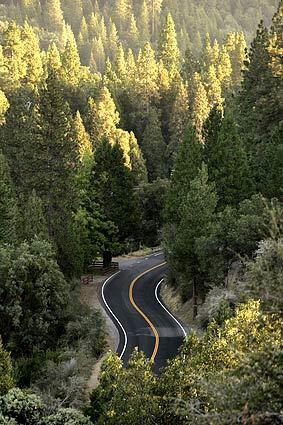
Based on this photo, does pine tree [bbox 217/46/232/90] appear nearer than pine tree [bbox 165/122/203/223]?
A: No

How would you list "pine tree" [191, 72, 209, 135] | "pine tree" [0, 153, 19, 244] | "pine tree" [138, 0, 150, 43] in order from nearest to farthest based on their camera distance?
"pine tree" [0, 153, 19, 244] < "pine tree" [191, 72, 209, 135] < "pine tree" [138, 0, 150, 43]

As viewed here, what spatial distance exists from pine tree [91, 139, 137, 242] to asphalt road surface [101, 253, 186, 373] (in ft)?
14.8

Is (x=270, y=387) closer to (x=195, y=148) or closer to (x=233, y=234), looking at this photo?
(x=233, y=234)

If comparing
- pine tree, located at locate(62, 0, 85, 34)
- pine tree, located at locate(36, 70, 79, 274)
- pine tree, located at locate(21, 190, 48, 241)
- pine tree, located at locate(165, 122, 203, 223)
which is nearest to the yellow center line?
pine tree, located at locate(165, 122, 203, 223)

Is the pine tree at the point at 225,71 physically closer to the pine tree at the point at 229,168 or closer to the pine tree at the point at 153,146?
the pine tree at the point at 153,146

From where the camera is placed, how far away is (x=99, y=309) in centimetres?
3488

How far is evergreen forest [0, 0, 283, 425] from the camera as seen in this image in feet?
42.3

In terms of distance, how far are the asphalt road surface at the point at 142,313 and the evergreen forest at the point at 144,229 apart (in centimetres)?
168

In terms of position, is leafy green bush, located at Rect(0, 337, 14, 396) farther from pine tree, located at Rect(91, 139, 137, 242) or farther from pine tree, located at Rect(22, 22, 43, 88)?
pine tree, located at Rect(22, 22, 43, 88)

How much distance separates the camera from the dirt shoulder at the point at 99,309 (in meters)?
27.4

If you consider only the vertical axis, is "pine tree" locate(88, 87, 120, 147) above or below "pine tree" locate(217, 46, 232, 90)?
below

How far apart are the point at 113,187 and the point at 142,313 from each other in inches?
568

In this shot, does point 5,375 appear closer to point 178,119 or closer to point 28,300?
point 28,300

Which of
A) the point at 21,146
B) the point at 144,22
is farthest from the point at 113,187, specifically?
the point at 144,22
